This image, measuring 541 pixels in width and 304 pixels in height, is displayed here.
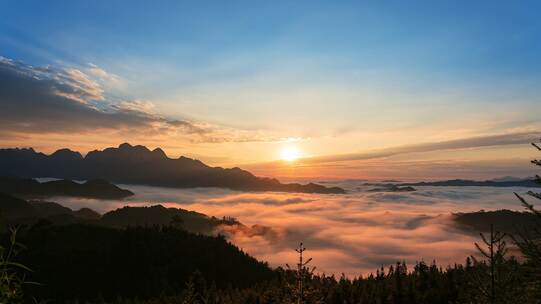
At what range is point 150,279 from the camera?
190500mm

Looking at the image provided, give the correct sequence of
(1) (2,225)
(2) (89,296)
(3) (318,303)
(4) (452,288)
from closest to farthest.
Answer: (1) (2,225)
(3) (318,303)
(4) (452,288)
(2) (89,296)

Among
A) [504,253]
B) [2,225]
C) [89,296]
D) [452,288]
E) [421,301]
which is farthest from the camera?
[89,296]

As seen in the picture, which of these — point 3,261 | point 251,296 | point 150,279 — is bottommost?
point 150,279

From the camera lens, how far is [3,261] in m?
5.25

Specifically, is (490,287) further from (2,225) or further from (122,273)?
(122,273)

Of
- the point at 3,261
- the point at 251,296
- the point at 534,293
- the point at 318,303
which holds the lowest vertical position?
the point at 251,296

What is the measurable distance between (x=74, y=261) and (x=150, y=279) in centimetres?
3401

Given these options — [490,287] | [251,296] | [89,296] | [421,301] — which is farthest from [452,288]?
[89,296]

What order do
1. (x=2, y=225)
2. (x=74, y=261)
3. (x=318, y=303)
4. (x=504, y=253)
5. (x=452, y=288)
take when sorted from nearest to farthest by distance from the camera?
(x=2, y=225), (x=504, y=253), (x=318, y=303), (x=452, y=288), (x=74, y=261)

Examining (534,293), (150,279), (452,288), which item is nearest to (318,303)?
(534,293)

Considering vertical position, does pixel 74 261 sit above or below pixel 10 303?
below

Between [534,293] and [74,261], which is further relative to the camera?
[74,261]

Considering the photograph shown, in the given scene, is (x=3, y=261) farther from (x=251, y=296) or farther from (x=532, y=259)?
(x=251, y=296)

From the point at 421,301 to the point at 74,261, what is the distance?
158277mm
